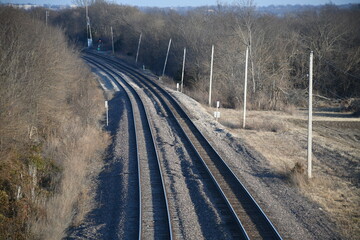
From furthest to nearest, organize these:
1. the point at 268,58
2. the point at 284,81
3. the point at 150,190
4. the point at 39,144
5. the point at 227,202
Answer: the point at 268,58 < the point at 284,81 < the point at 39,144 < the point at 150,190 < the point at 227,202

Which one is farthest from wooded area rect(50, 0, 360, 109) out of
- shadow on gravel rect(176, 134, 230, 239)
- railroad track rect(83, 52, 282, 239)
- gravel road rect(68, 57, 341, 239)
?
shadow on gravel rect(176, 134, 230, 239)

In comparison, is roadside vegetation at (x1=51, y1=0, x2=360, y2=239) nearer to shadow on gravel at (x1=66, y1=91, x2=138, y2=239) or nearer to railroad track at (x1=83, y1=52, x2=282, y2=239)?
railroad track at (x1=83, y1=52, x2=282, y2=239)

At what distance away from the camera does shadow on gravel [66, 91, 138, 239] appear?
32.1 ft

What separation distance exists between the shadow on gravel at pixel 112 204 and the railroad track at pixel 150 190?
29 centimetres

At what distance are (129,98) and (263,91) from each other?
12852mm

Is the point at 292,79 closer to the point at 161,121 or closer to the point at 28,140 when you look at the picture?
the point at 161,121

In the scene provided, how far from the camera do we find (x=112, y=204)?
11.5 metres

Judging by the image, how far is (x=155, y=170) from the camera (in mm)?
14211

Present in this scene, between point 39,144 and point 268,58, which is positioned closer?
point 39,144

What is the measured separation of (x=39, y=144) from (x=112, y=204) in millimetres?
6104

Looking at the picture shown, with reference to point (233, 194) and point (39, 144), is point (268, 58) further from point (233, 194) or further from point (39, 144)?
point (233, 194)

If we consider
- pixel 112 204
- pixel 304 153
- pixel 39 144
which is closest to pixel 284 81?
pixel 304 153

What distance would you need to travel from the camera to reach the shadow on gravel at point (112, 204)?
979 centimetres

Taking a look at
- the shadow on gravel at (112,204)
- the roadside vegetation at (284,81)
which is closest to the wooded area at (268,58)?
the roadside vegetation at (284,81)
